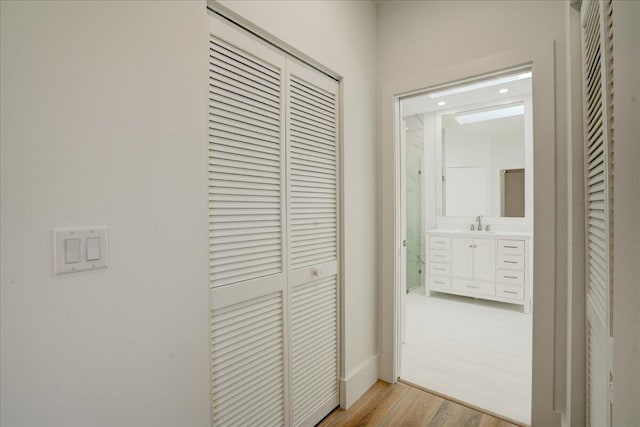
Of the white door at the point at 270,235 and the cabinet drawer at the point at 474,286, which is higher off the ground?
the white door at the point at 270,235

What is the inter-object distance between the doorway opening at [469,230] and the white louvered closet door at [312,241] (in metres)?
0.75

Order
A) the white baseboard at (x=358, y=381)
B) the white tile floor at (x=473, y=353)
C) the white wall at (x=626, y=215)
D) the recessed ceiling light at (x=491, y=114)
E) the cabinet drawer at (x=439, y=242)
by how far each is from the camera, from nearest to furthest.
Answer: the white wall at (x=626, y=215) < the white baseboard at (x=358, y=381) < the white tile floor at (x=473, y=353) < the recessed ceiling light at (x=491, y=114) < the cabinet drawer at (x=439, y=242)

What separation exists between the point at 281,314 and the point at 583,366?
1.45 m

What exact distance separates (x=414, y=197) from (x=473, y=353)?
257 cm

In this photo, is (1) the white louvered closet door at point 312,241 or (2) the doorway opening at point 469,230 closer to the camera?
(1) the white louvered closet door at point 312,241

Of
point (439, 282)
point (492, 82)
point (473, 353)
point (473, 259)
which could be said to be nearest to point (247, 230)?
point (473, 353)

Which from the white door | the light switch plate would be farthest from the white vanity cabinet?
the light switch plate

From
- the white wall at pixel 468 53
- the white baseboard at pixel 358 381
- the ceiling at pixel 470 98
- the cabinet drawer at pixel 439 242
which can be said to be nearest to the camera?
the white wall at pixel 468 53

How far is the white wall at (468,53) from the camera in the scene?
168 centimetres

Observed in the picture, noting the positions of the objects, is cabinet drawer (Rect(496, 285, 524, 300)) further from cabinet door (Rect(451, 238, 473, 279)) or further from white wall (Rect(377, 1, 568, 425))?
white wall (Rect(377, 1, 568, 425))

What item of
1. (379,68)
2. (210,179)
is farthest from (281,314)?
(379,68)

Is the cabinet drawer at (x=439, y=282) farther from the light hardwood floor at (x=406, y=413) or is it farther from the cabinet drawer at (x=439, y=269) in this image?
the light hardwood floor at (x=406, y=413)

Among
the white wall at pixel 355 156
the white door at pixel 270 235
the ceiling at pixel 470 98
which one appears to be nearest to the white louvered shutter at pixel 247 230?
the white door at pixel 270 235

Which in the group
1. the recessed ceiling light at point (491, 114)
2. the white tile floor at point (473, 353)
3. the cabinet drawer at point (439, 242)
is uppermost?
the recessed ceiling light at point (491, 114)
